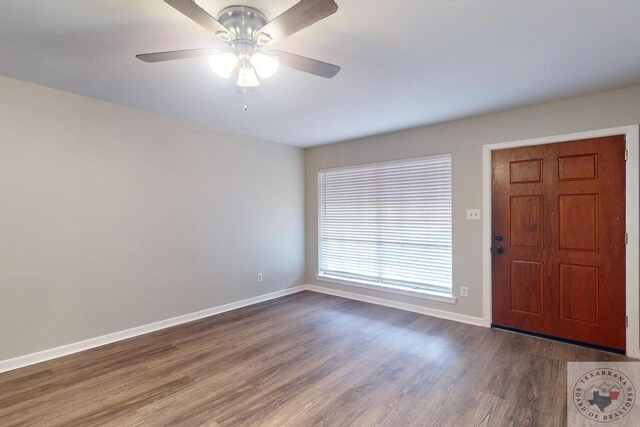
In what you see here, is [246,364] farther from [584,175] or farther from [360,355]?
[584,175]

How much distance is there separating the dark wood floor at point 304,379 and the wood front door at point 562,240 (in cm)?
26

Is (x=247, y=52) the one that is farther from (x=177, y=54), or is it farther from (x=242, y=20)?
(x=177, y=54)

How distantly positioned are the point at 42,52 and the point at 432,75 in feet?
9.57

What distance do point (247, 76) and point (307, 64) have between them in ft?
1.21

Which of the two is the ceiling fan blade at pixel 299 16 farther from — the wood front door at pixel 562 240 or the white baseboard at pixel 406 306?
the white baseboard at pixel 406 306

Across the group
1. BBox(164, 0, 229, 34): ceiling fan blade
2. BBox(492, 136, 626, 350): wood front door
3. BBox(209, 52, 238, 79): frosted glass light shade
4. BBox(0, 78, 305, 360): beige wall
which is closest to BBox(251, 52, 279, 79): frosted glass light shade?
BBox(209, 52, 238, 79): frosted glass light shade

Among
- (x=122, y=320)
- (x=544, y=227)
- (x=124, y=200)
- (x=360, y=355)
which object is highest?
(x=124, y=200)

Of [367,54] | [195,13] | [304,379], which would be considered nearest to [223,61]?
[195,13]

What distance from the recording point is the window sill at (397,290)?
153 inches

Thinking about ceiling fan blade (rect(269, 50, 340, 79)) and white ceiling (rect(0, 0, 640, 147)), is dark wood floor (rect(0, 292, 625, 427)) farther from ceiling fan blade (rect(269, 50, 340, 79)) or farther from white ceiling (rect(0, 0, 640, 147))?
white ceiling (rect(0, 0, 640, 147))

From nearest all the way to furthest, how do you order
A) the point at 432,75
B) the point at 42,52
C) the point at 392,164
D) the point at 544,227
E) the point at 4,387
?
the point at 42,52 → the point at 4,387 → the point at 432,75 → the point at 544,227 → the point at 392,164

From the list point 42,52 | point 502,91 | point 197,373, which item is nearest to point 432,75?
point 502,91

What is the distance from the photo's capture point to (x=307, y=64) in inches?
71.4

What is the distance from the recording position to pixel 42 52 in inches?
85.7
